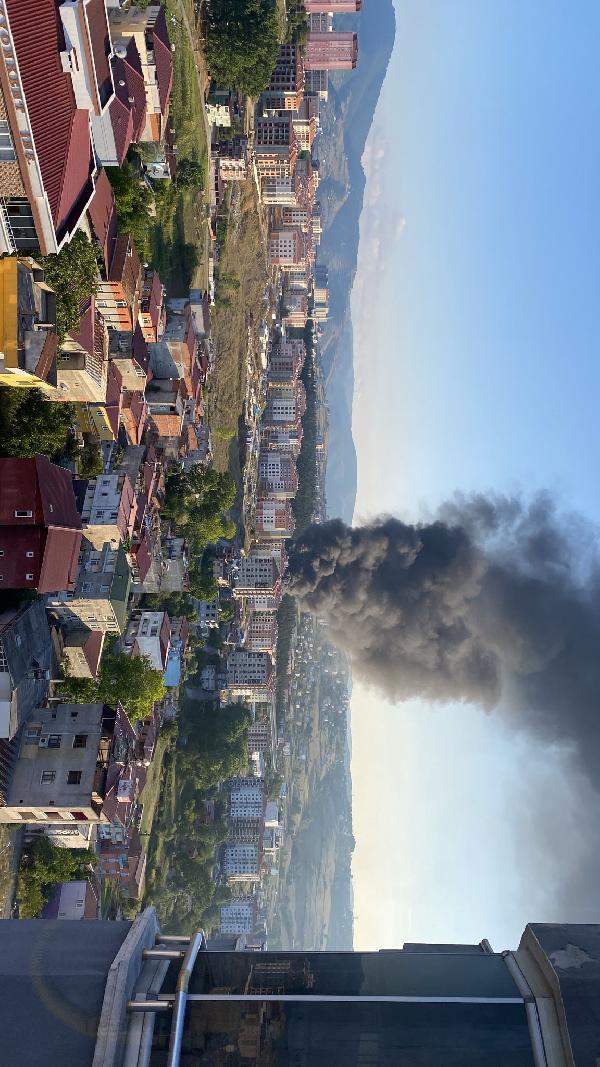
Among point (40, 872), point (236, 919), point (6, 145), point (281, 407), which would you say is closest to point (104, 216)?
point (6, 145)

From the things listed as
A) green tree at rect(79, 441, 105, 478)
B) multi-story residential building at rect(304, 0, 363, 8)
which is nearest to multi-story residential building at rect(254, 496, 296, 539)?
green tree at rect(79, 441, 105, 478)

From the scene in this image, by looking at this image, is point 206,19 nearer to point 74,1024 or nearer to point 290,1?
point 290,1

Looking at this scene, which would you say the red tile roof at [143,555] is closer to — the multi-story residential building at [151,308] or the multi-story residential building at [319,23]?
the multi-story residential building at [151,308]

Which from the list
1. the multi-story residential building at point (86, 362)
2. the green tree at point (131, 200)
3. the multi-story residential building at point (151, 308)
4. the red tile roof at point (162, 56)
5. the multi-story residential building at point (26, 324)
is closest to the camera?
the multi-story residential building at point (26, 324)

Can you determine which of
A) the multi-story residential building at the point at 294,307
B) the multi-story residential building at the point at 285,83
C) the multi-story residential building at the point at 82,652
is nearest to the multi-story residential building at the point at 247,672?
the multi-story residential building at the point at 82,652

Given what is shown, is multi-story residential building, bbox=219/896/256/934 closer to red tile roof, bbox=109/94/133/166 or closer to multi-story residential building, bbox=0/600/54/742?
multi-story residential building, bbox=0/600/54/742
